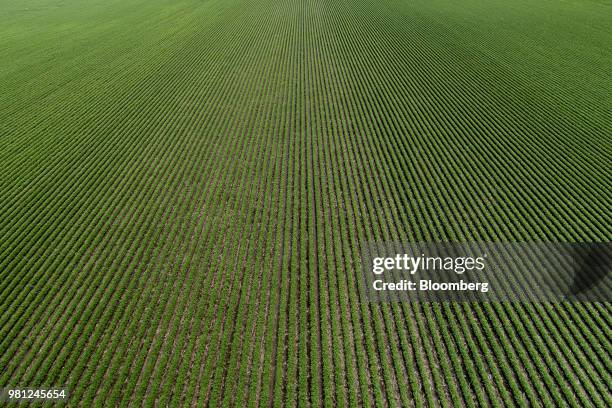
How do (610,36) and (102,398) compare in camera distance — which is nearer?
(102,398)

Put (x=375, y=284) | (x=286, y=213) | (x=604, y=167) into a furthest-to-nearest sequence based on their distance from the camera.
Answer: (x=604, y=167), (x=286, y=213), (x=375, y=284)

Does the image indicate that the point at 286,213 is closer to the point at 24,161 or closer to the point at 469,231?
the point at 469,231

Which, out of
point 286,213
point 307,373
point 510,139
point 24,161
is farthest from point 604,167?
point 24,161

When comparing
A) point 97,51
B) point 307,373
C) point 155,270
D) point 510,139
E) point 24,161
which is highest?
point 97,51

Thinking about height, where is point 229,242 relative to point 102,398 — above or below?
above

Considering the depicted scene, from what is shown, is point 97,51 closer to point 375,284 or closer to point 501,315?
point 375,284

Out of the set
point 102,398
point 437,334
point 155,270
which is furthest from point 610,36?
point 102,398

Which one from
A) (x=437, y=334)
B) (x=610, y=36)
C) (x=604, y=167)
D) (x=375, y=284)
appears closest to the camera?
(x=437, y=334)
